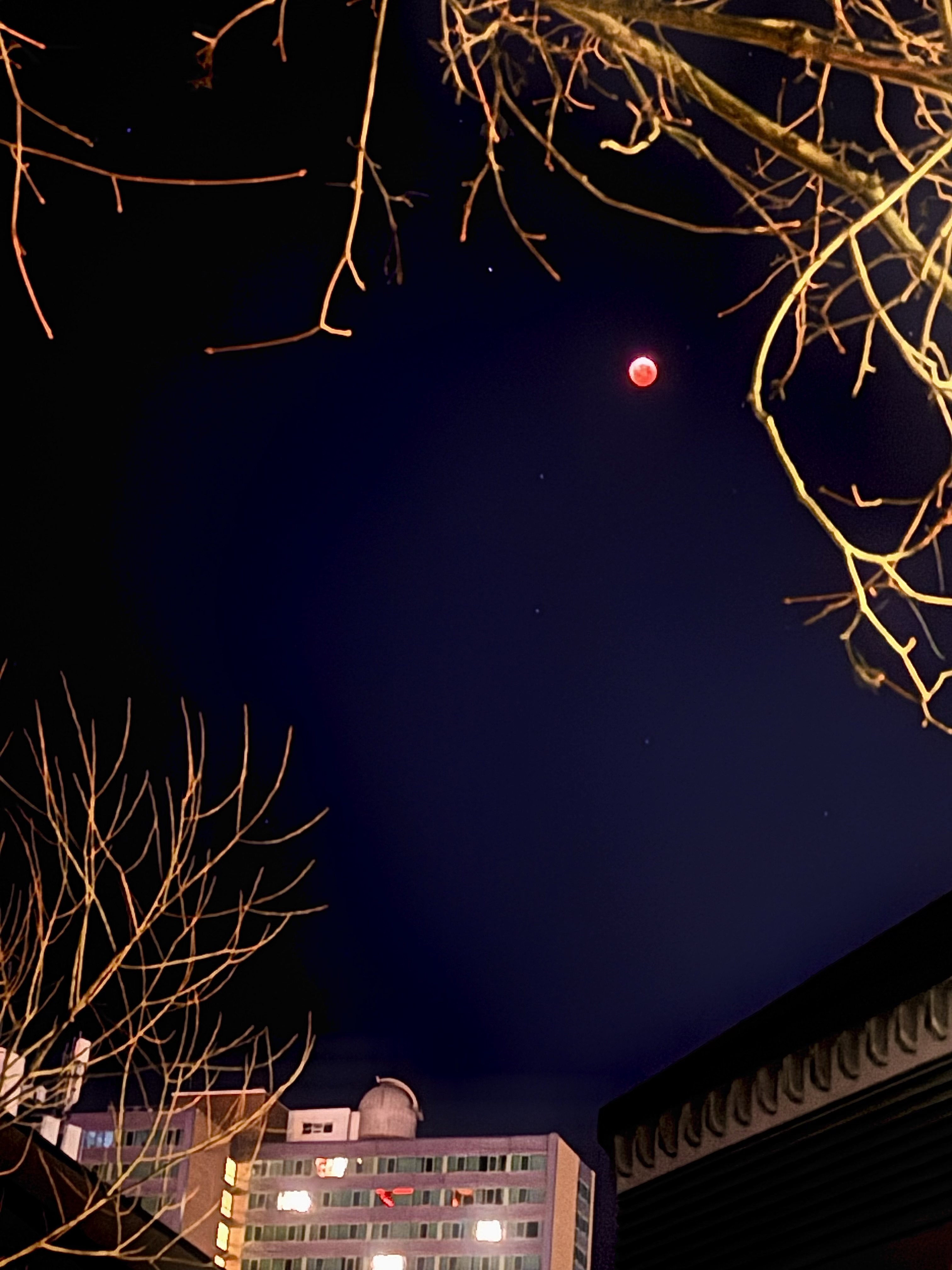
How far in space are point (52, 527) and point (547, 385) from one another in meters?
5.72

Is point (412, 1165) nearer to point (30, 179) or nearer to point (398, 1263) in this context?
point (398, 1263)

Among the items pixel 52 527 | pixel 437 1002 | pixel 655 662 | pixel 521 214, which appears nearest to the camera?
pixel 521 214

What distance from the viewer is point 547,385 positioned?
656 inches

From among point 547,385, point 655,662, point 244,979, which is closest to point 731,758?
point 655,662

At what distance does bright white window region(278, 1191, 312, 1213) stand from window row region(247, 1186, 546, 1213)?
372mm

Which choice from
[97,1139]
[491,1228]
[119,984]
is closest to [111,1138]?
[97,1139]

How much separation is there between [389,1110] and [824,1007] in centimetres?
4764

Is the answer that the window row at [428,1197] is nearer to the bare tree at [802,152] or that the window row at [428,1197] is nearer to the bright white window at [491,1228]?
the bright white window at [491,1228]

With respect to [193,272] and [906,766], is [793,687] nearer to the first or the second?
[906,766]

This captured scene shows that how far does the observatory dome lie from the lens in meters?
49.4

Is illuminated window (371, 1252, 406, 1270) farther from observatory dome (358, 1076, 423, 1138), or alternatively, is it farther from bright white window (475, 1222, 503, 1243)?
observatory dome (358, 1076, 423, 1138)

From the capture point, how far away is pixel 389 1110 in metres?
50.4

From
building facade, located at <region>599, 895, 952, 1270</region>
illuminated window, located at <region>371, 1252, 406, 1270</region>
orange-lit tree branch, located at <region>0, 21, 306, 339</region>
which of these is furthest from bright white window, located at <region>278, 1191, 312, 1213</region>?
orange-lit tree branch, located at <region>0, 21, 306, 339</region>

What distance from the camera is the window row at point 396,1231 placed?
53188mm
